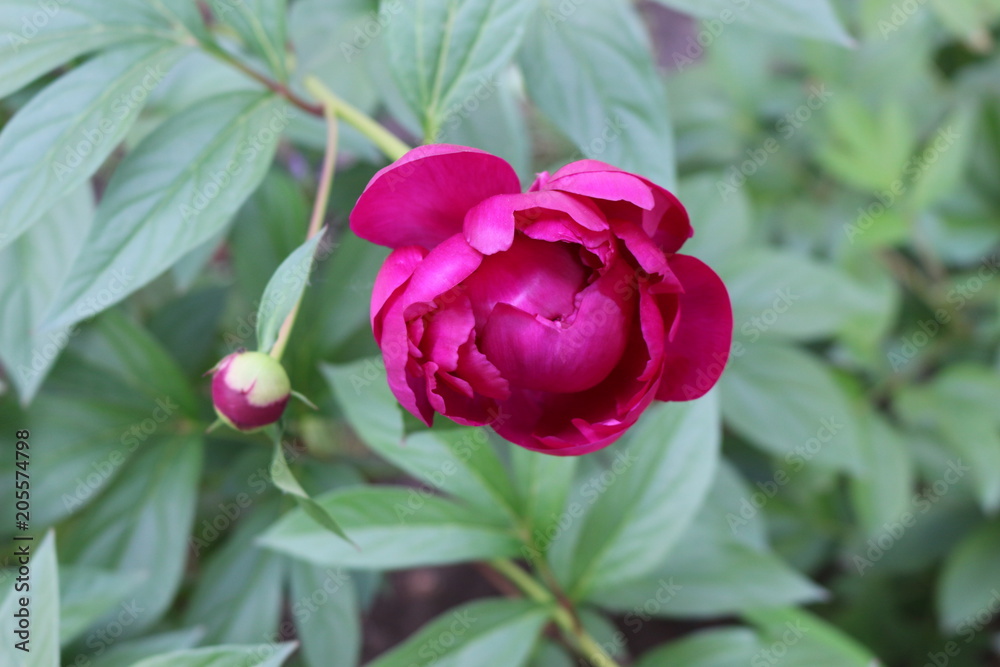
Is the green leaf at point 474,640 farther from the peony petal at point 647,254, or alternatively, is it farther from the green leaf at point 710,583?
the peony petal at point 647,254

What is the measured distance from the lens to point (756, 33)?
1.49 meters

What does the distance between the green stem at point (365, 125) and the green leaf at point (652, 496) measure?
392 millimetres

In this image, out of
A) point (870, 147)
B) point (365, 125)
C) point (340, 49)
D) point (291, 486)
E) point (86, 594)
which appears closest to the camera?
point (291, 486)

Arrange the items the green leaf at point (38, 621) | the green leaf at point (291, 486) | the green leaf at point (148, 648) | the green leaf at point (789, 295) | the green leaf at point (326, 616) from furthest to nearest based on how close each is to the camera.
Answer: the green leaf at point (789, 295), the green leaf at point (326, 616), the green leaf at point (148, 648), the green leaf at point (38, 621), the green leaf at point (291, 486)

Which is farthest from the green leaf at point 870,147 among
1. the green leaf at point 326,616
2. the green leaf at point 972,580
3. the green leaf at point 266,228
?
the green leaf at point 326,616

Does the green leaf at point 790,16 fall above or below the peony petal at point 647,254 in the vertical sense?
above

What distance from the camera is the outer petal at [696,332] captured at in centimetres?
51

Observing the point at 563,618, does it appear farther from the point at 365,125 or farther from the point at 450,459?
the point at 365,125

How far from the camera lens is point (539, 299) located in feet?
1.71

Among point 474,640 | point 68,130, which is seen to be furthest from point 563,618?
point 68,130

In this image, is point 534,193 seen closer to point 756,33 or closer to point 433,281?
point 433,281

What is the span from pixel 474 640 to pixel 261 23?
630 mm

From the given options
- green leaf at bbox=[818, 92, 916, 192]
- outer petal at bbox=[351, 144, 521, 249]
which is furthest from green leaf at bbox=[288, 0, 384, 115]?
green leaf at bbox=[818, 92, 916, 192]

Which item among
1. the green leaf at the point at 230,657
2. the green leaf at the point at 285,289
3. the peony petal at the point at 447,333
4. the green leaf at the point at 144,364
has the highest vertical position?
the green leaf at the point at 285,289
